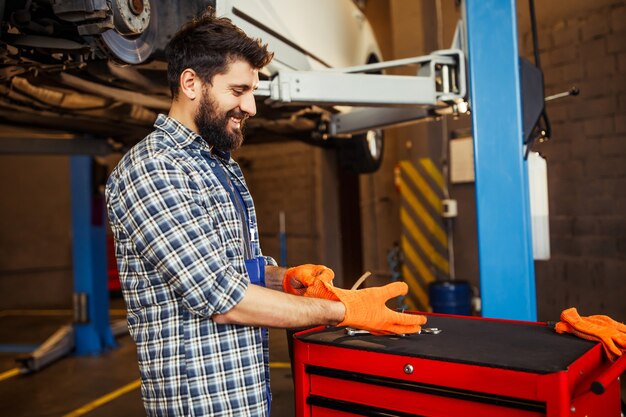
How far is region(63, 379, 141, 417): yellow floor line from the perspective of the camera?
3.59 metres

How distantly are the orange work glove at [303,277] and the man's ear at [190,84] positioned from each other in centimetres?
53

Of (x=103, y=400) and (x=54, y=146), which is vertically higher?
(x=54, y=146)

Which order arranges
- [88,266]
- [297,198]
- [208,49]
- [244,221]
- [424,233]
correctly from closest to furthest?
[208,49] → [244,221] → [88,266] → [424,233] → [297,198]

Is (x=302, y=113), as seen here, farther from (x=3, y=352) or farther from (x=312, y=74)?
(x=3, y=352)

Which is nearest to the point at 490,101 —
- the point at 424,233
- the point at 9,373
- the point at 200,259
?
the point at 200,259

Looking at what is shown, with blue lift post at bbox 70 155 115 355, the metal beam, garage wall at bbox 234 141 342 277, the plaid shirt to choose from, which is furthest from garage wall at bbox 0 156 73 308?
the plaid shirt

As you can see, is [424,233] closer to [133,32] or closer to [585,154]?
[585,154]

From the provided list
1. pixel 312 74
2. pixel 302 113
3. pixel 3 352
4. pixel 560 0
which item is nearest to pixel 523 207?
pixel 312 74

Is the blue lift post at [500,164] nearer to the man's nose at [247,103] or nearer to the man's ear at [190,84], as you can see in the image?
the man's nose at [247,103]

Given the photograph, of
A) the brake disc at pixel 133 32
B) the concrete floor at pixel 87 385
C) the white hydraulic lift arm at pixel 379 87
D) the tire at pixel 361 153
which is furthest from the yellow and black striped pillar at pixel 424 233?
the brake disc at pixel 133 32

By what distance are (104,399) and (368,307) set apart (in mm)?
3017

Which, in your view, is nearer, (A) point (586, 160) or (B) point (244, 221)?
(B) point (244, 221)

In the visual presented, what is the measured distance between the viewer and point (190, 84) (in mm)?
1401

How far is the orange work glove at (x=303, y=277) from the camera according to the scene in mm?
1483
